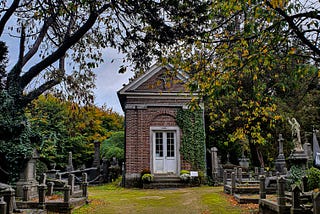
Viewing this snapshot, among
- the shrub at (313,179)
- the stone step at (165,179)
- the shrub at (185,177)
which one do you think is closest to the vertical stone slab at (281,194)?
the shrub at (313,179)

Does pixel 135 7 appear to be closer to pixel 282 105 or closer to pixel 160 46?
pixel 160 46

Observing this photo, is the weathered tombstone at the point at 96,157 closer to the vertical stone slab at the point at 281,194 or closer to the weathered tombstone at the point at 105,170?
the weathered tombstone at the point at 105,170

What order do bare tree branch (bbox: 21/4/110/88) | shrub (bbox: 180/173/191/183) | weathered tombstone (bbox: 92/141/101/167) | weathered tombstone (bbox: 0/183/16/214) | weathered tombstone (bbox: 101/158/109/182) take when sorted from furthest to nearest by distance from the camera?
weathered tombstone (bbox: 92/141/101/167) → weathered tombstone (bbox: 101/158/109/182) → shrub (bbox: 180/173/191/183) → bare tree branch (bbox: 21/4/110/88) → weathered tombstone (bbox: 0/183/16/214)

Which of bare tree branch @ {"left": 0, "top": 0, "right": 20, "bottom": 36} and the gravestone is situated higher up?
bare tree branch @ {"left": 0, "top": 0, "right": 20, "bottom": 36}

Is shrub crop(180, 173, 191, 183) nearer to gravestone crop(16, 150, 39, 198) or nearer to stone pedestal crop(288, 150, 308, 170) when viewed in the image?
stone pedestal crop(288, 150, 308, 170)

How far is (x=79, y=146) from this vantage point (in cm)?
2761

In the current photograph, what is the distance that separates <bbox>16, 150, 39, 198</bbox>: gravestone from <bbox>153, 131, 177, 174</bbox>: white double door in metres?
8.70

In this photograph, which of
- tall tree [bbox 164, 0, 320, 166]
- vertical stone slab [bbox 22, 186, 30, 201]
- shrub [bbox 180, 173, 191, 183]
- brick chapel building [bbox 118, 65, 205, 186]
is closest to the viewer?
tall tree [bbox 164, 0, 320, 166]

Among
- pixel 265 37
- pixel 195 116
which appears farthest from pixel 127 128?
pixel 265 37

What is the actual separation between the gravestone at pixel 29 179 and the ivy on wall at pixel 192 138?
31.6 ft

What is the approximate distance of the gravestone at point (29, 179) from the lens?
11.3 meters

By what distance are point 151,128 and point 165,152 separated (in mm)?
1664

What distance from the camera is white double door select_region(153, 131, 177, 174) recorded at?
19516 mm

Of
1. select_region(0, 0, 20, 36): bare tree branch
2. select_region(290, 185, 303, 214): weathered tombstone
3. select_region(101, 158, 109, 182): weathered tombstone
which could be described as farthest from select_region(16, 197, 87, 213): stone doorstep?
select_region(101, 158, 109, 182): weathered tombstone
